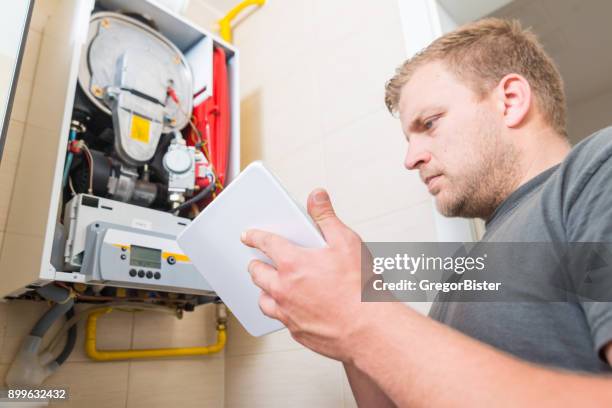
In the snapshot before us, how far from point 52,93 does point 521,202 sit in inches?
46.6

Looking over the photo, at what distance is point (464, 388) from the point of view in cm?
35

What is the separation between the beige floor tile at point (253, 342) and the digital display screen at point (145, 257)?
51cm

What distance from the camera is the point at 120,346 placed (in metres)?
1.28

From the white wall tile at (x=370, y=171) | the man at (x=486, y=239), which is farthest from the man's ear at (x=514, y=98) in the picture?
the white wall tile at (x=370, y=171)

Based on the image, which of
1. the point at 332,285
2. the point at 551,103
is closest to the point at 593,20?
the point at 551,103

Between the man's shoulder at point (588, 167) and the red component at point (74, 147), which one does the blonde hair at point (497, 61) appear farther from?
the red component at point (74, 147)

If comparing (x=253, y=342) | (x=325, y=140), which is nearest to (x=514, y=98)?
(x=325, y=140)

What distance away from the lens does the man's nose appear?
799 mm

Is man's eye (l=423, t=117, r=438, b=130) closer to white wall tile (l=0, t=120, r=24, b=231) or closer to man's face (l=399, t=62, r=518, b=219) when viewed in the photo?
man's face (l=399, t=62, r=518, b=219)

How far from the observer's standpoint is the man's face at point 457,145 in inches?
28.1

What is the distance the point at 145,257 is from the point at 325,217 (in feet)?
2.18

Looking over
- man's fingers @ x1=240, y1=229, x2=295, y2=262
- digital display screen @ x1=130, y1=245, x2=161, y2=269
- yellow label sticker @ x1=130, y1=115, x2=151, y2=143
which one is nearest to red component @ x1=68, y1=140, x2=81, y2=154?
yellow label sticker @ x1=130, y1=115, x2=151, y2=143

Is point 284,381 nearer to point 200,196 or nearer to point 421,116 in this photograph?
point 200,196

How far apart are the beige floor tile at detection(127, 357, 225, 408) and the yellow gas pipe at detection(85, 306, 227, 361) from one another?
0.04 m
